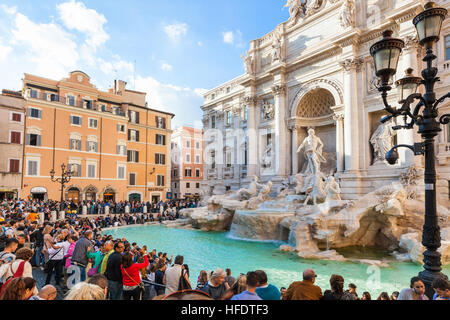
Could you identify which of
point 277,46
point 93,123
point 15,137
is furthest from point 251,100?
point 15,137

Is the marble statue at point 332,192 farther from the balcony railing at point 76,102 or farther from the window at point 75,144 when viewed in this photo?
the balcony railing at point 76,102

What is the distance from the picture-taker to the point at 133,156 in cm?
2875

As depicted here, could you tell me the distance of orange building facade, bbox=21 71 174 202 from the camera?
74.4 feet

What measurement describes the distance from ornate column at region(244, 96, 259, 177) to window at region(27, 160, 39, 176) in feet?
57.8

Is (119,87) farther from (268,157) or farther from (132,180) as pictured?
(268,157)

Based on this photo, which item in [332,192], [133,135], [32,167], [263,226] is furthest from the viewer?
[133,135]

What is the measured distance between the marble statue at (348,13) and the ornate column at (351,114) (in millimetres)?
2126

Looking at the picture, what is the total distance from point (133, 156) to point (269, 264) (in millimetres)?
23457

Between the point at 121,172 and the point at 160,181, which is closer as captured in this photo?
the point at 121,172

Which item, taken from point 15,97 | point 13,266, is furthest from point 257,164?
point 15,97

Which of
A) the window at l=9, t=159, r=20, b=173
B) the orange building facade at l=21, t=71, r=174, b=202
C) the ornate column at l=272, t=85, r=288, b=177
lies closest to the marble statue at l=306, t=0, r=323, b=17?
the ornate column at l=272, t=85, r=288, b=177

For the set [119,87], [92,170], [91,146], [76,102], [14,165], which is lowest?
[92,170]

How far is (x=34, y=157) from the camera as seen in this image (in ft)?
73.9

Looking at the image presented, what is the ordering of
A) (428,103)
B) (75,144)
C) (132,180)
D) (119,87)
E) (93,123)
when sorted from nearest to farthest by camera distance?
(428,103)
(75,144)
(93,123)
(132,180)
(119,87)
